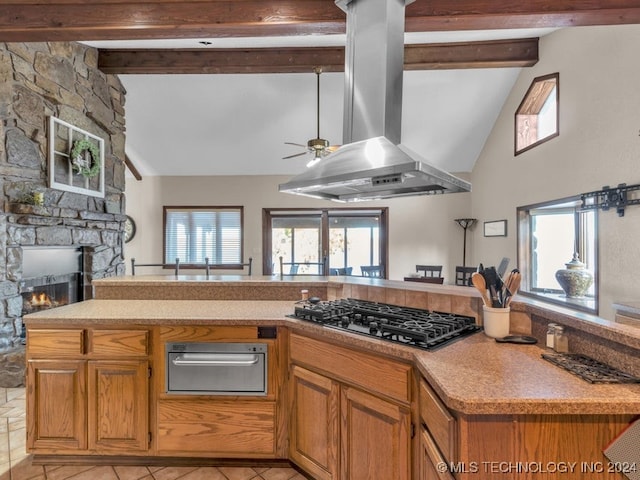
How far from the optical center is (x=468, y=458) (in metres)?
0.93

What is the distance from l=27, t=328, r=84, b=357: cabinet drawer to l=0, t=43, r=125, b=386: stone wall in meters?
1.57

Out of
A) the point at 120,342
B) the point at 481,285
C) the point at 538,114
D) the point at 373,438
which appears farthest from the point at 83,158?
the point at 538,114

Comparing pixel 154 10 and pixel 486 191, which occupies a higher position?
pixel 154 10

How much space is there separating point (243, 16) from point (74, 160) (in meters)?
2.49

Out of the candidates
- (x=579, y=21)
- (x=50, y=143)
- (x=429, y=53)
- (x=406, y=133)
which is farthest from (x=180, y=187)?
(x=579, y=21)

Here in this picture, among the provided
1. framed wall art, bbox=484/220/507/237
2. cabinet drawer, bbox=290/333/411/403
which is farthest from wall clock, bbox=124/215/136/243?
framed wall art, bbox=484/220/507/237

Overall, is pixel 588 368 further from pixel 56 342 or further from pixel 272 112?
pixel 272 112

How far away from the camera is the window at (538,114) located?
394 cm

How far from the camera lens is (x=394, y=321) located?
5.23ft

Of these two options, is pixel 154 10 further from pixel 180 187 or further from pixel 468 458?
pixel 180 187

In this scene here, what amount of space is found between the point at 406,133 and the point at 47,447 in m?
5.43

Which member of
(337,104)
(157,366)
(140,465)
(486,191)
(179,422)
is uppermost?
(337,104)

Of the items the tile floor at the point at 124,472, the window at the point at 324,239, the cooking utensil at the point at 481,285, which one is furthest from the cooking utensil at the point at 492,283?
the window at the point at 324,239

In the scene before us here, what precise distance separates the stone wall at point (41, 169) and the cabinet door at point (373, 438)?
3.08 m
